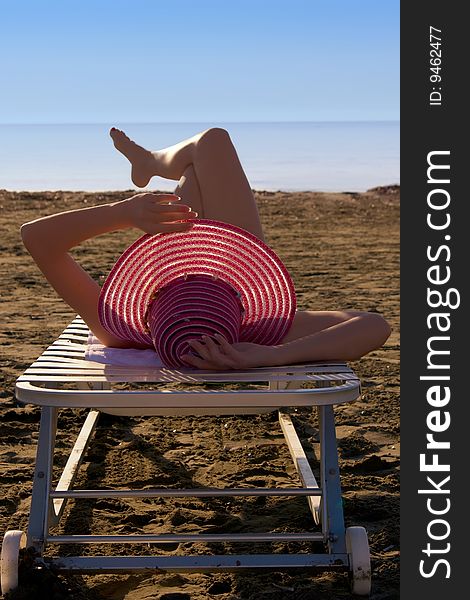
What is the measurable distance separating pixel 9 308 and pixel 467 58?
442 centimetres

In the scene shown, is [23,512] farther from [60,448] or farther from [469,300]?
[469,300]

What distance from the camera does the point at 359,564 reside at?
2.85m

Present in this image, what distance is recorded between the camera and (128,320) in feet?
11.6

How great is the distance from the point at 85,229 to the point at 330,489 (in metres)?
1.16

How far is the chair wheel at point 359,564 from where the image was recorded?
9.34ft

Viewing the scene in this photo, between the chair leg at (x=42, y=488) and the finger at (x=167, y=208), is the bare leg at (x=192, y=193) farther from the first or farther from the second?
the chair leg at (x=42, y=488)

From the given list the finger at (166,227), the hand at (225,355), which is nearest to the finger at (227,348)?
the hand at (225,355)

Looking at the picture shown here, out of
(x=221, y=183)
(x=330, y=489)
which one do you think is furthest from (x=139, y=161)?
(x=330, y=489)

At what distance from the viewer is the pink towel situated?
3352 millimetres

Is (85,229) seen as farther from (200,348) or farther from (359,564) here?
(359,564)

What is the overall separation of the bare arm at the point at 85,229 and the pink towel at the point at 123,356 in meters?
0.07

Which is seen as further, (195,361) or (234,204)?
(234,204)

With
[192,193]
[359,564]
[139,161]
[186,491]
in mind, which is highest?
[139,161]

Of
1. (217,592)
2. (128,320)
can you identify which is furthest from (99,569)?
(128,320)
